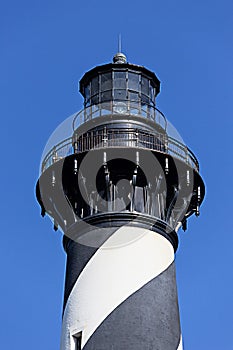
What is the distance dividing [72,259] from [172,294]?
2558 millimetres

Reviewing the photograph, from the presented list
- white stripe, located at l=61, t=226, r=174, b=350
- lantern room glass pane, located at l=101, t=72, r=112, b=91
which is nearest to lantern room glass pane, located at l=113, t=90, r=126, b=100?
lantern room glass pane, located at l=101, t=72, r=112, b=91

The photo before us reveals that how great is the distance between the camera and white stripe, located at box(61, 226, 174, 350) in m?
20.0

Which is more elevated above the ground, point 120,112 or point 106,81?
point 106,81

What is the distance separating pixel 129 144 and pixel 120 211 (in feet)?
5.78

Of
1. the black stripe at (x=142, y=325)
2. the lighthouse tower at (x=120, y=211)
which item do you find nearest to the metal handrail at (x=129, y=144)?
the lighthouse tower at (x=120, y=211)

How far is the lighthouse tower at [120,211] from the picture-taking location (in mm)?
19891

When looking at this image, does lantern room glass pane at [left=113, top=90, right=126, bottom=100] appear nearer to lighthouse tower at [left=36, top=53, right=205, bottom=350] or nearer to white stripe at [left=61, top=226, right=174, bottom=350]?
lighthouse tower at [left=36, top=53, right=205, bottom=350]

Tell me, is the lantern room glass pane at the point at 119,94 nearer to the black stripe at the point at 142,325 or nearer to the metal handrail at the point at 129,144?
the metal handrail at the point at 129,144

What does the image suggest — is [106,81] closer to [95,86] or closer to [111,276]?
[95,86]

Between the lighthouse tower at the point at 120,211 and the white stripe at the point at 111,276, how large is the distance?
0.08 ft

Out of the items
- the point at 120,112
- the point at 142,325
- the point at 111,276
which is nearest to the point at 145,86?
the point at 120,112

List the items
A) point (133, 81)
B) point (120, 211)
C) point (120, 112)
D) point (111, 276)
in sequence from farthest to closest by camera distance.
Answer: point (133, 81), point (120, 112), point (120, 211), point (111, 276)

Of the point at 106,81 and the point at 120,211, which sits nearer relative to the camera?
the point at 120,211

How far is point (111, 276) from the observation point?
20.3 m
